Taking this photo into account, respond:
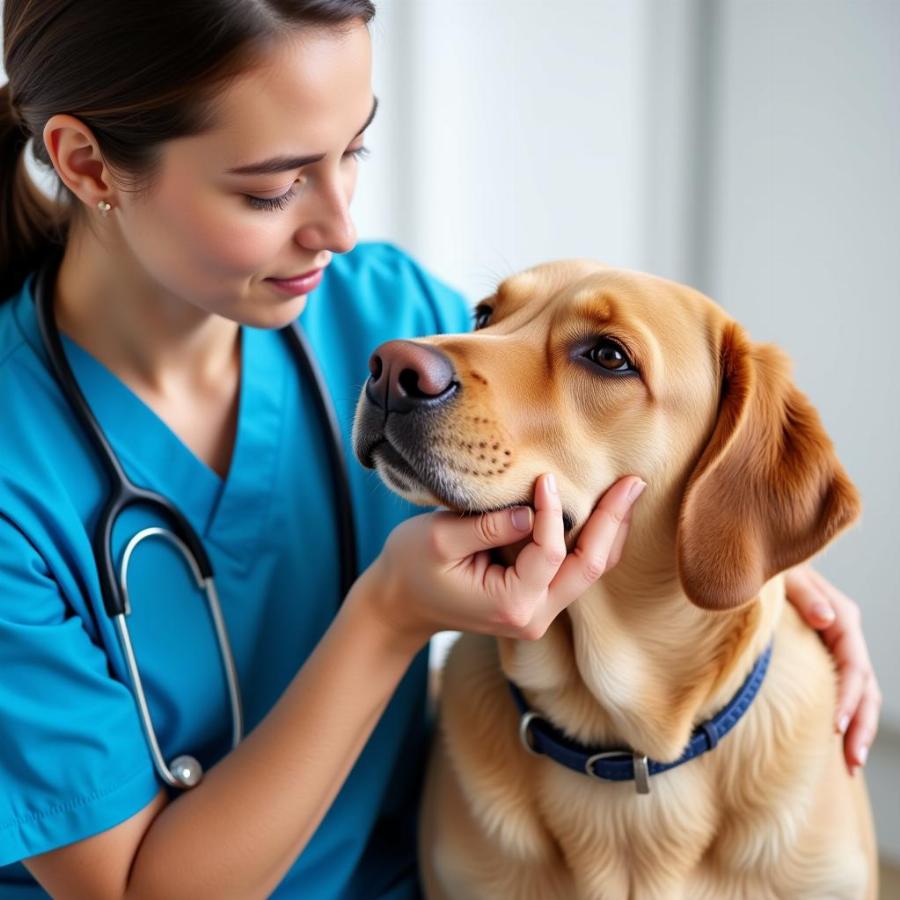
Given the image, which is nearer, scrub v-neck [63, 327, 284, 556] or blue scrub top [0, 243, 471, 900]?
blue scrub top [0, 243, 471, 900]

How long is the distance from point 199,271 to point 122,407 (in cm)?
26

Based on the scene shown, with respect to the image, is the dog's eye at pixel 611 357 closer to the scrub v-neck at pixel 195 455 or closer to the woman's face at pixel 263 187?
the woman's face at pixel 263 187

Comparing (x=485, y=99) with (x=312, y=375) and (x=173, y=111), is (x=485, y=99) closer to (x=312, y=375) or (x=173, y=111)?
(x=312, y=375)

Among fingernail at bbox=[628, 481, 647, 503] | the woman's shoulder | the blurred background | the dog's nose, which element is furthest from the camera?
the blurred background

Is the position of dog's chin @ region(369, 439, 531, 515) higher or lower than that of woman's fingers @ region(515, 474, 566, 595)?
higher

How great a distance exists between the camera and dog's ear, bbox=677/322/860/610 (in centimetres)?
122

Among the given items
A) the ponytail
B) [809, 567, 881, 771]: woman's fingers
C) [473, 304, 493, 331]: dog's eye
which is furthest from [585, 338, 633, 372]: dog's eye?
the ponytail

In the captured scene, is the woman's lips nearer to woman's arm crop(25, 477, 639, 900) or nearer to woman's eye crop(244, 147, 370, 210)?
woman's eye crop(244, 147, 370, 210)

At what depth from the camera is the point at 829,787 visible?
1.36m

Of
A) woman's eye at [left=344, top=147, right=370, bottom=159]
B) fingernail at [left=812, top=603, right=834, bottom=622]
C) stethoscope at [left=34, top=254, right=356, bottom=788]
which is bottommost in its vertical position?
fingernail at [left=812, top=603, right=834, bottom=622]

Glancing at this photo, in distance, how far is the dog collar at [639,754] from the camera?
51.7 inches

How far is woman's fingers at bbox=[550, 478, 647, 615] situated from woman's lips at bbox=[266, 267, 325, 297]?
18.5 inches

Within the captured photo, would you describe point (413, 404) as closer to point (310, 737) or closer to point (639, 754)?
point (310, 737)

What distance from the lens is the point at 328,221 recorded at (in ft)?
4.23
